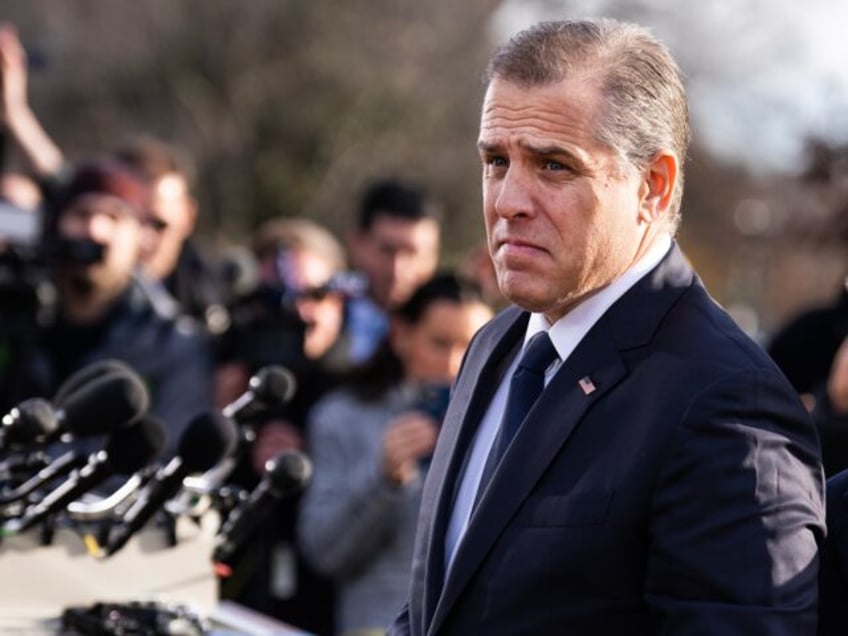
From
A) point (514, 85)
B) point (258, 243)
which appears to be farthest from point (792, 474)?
point (258, 243)

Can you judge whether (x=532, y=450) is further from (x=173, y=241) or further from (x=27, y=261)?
(x=173, y=241)

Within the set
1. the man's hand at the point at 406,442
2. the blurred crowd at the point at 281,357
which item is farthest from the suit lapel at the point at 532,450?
the man's hand at the point at 406,442

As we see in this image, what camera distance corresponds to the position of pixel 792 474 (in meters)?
2.47

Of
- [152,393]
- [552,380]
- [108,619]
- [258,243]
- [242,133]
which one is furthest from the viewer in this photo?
[242,133]

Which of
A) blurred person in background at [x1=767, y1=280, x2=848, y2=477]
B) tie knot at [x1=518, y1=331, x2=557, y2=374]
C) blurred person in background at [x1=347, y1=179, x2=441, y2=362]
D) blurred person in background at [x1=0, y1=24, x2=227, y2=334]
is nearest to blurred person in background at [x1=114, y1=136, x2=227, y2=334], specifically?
blurred person in background at [x1=0, y1=24, x2=227, y2=334]

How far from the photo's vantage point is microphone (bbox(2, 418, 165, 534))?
130 inches

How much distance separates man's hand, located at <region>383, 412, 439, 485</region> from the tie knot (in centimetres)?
241

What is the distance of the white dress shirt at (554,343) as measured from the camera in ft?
8.92

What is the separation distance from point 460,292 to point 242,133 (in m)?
18.9

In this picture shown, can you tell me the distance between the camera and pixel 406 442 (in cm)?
523

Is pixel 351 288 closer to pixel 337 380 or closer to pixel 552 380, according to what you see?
pixel 337 380

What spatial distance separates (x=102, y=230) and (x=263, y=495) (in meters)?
2.27

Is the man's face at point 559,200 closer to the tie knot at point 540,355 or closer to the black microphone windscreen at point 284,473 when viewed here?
the tie knot at point 540,355

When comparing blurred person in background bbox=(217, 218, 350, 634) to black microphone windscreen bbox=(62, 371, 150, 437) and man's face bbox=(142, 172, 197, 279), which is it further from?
black microphone windscreen bbox=(62, 371, 150, 437)
